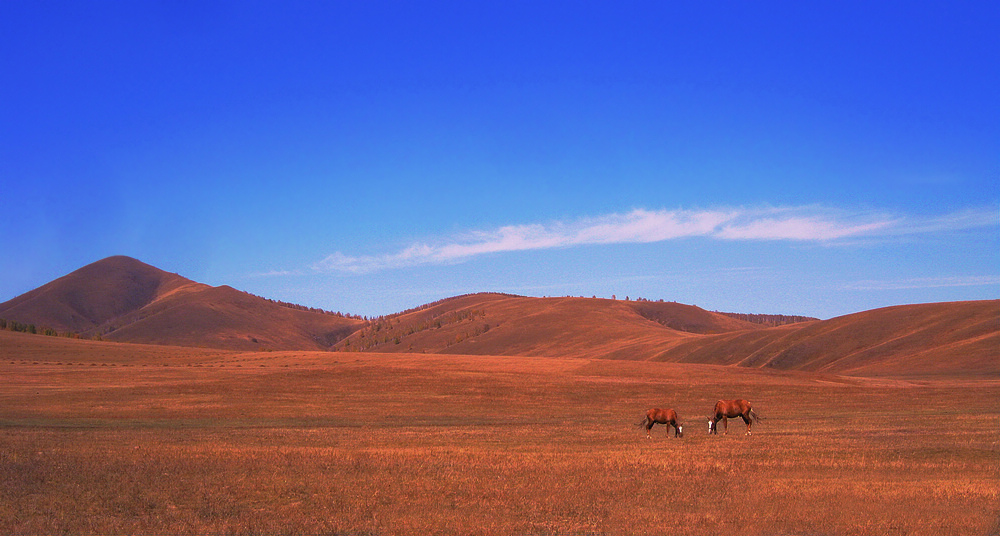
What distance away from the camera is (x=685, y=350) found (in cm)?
11306

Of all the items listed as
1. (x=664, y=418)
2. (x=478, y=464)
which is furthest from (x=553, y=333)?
(x=478, y=464)

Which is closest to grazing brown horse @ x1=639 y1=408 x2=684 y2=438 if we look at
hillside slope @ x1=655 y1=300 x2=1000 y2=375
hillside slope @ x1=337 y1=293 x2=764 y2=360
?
hillside slope @ x1=655 y1=300 x2=1000 y2=375

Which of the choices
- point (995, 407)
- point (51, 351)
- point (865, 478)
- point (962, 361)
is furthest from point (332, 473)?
point (962, 361)

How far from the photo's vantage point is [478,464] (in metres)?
18.7

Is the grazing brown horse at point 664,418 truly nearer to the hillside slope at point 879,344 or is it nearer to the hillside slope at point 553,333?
the hillside slope at point 879,344

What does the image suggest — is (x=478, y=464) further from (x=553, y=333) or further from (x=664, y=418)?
(x=553, y=333)

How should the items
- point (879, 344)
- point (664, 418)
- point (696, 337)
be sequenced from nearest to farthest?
point (664, 418) → point (879, 344) → point (696, 337)

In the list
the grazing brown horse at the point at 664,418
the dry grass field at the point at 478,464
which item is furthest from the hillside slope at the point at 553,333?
the grazing brown horse at the point at 664,418

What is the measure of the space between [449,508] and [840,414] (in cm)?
2903

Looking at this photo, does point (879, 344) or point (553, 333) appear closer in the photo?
point (879, 344)

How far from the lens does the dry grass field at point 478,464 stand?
12.7m

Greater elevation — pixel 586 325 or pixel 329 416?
pixel 586 325

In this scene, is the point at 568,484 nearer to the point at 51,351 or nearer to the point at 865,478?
the point at 865,478

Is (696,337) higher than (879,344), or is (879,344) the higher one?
(696,337)
